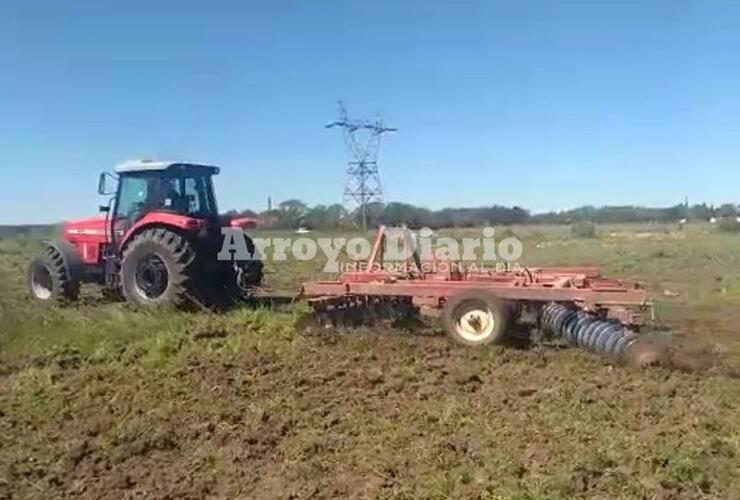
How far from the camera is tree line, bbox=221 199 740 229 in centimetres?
3088

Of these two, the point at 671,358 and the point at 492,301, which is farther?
the point at 492,301

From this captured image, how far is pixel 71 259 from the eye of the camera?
1138cm

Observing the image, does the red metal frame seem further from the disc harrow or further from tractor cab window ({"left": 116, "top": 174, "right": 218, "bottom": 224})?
tractor cab window ({"left": 116, "top": 174, "right": 218, "bottom": 224})

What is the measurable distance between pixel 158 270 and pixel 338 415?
5100 mm

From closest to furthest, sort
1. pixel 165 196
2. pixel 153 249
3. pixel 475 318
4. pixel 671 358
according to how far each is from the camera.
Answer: pixel 671 358 < pixel 475 318 < pixel 153 249 < pixel 165 196

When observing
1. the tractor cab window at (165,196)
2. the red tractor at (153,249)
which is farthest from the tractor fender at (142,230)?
the tractor cab window at (165,196)

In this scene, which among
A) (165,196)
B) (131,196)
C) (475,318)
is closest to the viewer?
(475,318)

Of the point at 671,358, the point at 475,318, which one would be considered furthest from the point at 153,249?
the point at 671,358

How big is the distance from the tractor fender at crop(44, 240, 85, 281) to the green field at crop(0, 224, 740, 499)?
2.37m

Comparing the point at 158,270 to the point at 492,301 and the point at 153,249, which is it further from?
the point at 492,301

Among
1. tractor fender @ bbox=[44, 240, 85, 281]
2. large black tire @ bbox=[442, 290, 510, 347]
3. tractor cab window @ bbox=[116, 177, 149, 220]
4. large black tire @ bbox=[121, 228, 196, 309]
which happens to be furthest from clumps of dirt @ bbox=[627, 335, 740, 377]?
tractor fender @ bbox=[44, 240, 85, 281]

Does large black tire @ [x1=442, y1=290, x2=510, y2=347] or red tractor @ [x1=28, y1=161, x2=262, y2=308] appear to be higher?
red tractor @ [x1=28, y1=161, x2=262, y2=308]

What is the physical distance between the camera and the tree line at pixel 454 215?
3088cm

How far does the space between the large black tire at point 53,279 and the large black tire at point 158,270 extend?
1.34 m
